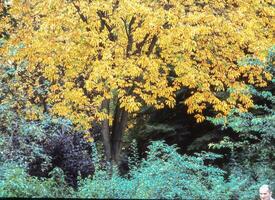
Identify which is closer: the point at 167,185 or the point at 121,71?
the point at 167,185

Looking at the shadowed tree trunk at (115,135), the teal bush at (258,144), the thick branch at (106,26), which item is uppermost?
the thick branch at (106,26)

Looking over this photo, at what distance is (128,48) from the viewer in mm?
13094

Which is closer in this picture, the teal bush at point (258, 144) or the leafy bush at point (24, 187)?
the leafy bush at point (24, 187)

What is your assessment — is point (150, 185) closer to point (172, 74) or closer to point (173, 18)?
point (173, 18)

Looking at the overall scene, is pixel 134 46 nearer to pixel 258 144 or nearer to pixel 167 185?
pixel 258 144

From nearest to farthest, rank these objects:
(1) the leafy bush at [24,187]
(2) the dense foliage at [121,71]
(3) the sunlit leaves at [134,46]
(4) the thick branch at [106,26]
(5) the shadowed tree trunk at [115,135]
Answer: (1) the leafy bush at [24,187], (2) the dense foliage at [121,71], (3) the sunlit leaves at [134,46], (4) the thick branch at [106,26], (5) the shadowed tree trunk at [115,135]

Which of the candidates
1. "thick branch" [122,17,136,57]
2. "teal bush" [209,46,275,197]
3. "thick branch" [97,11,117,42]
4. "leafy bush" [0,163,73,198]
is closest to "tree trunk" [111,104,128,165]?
"thick branch" [122,17,136,57]

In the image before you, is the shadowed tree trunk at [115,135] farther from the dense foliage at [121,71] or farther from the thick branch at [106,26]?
the thick branch at [106,26]

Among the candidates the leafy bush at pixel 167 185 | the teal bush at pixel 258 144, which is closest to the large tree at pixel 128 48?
the teal bush at pixel 258 144

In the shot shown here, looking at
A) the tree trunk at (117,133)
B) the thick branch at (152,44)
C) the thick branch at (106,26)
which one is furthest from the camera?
the tree trunk at (117,133)

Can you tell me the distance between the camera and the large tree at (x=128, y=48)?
39.1 feet

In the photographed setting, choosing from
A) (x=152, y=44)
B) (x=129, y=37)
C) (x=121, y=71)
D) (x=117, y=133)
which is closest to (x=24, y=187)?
(x=121, y=71)

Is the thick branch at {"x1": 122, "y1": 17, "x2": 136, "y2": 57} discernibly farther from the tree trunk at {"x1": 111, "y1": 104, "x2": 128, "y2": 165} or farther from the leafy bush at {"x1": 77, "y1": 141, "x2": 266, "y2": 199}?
the leafy bush at {"x1": 77, "y1": 141, "x2": 266, "y2": 199}

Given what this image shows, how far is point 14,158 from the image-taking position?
937cm
